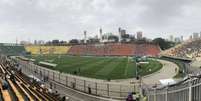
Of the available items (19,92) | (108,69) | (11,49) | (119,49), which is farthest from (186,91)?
(11,49)

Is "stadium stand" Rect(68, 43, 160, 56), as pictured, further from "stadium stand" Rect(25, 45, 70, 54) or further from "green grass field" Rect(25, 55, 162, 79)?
"green grass field" Rect(25, 55, 162, 79)

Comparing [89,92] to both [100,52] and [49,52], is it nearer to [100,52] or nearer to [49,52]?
[100,52]

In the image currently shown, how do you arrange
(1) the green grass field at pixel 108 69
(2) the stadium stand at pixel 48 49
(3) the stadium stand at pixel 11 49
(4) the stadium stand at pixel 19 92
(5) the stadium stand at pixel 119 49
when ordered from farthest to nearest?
(2) the stadium stand at pixel 48 49
(3) the stadium stand at pixel 11 49
(5) the stadium stand at pixel 119 49
(1) the green grass field at pixel 108 69
(4) the stadium stand at pixel 19 92

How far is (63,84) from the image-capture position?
150 ft

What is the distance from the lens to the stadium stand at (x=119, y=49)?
148 metres

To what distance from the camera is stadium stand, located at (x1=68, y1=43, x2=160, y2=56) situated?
148125mm

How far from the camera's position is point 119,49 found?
157125 mm

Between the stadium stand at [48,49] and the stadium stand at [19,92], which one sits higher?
the stadium stand at [19,92]

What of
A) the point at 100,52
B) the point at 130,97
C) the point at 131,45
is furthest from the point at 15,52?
the point at 130,97

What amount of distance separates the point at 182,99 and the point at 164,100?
332 cm

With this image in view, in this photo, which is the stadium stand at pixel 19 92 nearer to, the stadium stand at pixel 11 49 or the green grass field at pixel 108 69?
the green grass field at pixel 108 69

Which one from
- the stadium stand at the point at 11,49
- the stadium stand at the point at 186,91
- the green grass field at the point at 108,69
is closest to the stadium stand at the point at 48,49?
the stadium stand at the point at 11,49

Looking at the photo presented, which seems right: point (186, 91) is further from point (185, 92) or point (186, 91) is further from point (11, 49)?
point (11, 49)

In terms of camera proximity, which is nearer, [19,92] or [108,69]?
[19,92]
